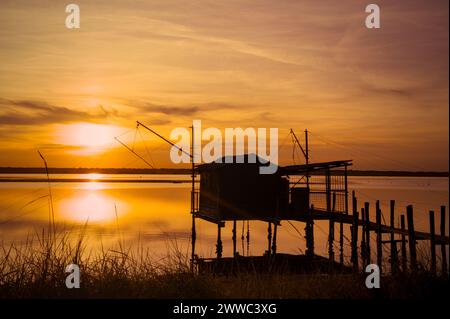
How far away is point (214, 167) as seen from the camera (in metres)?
32.6

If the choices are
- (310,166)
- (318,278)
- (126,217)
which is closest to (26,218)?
(126,217)

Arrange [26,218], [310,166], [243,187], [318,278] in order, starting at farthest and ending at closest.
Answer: [26,218], [243,187], [310,166], [318,278]

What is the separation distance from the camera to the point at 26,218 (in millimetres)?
51719

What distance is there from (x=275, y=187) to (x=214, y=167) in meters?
4.42

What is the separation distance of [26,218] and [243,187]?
30.8 m

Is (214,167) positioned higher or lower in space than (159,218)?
higher

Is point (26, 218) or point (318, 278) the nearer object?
point (318, 278)

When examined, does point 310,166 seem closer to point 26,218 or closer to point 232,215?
point 232,215
